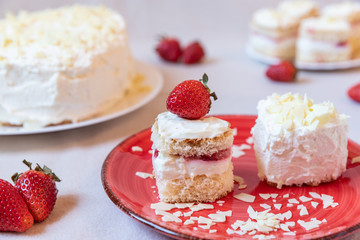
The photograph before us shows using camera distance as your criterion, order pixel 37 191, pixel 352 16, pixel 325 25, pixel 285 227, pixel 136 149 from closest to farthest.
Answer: pixel 285 227 < pixel 37 191 < pixel 136 149 < pixel 325 25 < pixel 352 16

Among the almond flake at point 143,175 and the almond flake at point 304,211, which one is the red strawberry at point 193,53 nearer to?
the almond flake at point 143,175

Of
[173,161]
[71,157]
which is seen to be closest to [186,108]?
[173,161]

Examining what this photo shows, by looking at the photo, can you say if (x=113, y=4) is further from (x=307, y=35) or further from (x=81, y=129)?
(x=81, y=129)

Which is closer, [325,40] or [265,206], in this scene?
[265,206]

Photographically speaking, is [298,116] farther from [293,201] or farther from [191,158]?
[191,158]

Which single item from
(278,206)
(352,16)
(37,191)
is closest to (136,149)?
(37,191)

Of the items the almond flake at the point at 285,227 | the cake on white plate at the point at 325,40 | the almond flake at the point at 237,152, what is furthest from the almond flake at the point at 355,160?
the cake on white plate at the point at 325,40
